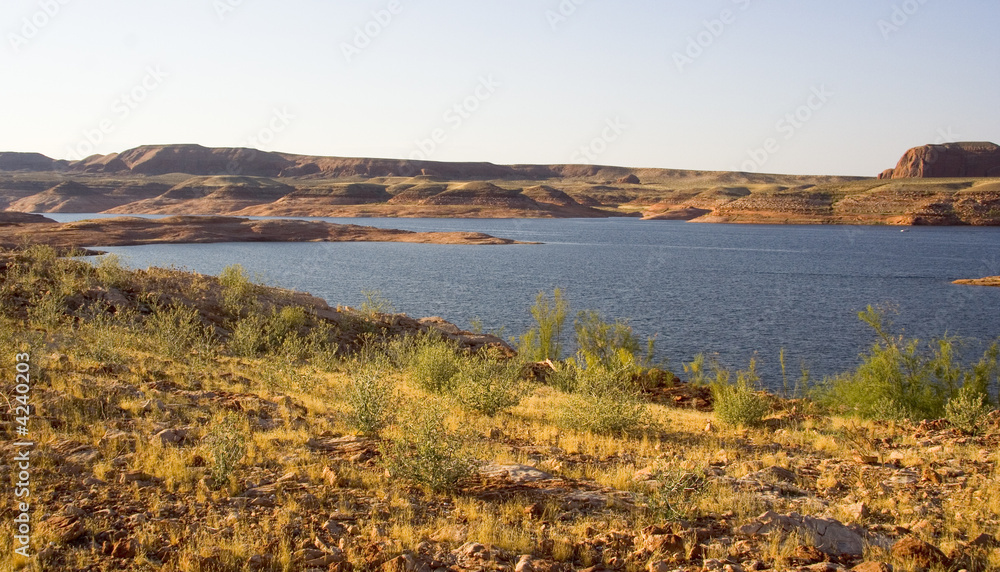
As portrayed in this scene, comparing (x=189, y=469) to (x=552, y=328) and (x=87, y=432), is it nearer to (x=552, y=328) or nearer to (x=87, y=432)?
(x=87, y=432)

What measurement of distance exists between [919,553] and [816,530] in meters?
0.66

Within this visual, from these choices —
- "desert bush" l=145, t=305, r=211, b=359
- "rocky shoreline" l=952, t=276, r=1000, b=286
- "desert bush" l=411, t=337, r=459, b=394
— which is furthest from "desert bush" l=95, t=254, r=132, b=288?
"rocky shoreline" l=952, t=276, r=1000, b=286

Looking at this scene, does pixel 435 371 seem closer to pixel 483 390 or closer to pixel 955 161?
pixel 483 390

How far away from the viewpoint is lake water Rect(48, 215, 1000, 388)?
25266mm

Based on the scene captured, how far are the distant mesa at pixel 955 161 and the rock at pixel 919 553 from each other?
192 meters

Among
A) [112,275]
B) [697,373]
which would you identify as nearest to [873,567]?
[697,373]

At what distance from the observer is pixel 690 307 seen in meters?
31.1

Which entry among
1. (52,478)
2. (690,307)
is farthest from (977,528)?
(690,307)

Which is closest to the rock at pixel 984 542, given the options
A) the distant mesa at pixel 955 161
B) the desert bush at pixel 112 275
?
the desert bush at pixel 112 275

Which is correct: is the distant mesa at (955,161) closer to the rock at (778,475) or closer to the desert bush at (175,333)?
the desert bush at (175,333)

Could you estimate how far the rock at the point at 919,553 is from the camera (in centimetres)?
481

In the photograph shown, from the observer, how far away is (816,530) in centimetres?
521

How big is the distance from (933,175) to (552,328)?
612 ft

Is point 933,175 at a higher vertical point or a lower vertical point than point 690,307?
higher
